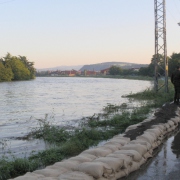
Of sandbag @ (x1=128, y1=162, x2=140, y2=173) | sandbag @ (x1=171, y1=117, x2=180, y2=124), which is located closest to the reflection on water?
sandbag @ (x1=128, y1=162, x2=140, y2=173)

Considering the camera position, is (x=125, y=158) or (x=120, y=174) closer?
(x=120, y=174)

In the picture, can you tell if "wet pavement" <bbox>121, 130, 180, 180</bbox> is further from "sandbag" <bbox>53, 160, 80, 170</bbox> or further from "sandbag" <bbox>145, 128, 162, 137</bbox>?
"sandbag" <bbox>53, 160, 80, 170</bbox>

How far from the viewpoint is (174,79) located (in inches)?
546

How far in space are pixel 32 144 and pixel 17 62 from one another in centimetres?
10140

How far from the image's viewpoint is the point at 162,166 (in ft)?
17.9

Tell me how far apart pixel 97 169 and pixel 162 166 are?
5.15 feet

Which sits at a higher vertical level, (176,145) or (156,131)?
(156,131)

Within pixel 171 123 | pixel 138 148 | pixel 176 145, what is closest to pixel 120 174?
pixel 138 148

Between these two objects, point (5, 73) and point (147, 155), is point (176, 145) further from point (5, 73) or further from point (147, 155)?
point (5, 73)

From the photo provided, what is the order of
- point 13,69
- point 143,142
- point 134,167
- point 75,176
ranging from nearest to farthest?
point 75,176 → point 134,167 → point 143,142 → point 13,69

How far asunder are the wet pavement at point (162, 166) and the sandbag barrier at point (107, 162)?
0.11 m

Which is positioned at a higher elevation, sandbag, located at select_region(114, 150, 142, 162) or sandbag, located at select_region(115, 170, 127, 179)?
sandbag, located at select_region(114, 150, 142, 162)

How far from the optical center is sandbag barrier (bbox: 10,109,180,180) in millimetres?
4395

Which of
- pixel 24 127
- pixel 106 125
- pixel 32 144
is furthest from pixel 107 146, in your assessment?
pixel 24 127
